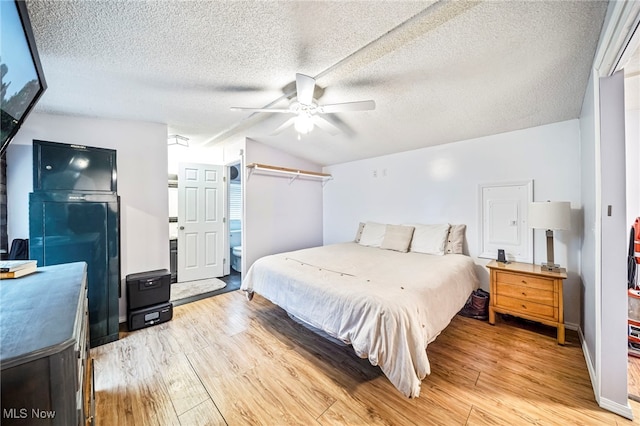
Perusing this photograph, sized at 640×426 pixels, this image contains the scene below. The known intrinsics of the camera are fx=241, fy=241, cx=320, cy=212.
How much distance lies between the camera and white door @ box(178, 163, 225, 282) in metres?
4.13

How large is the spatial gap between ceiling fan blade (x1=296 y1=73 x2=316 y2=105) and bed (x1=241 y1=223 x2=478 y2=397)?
1.56 m

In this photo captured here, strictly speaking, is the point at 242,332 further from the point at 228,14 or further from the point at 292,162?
the point at 292,162

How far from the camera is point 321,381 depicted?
6.04 feet

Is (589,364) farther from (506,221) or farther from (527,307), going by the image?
(506,221)

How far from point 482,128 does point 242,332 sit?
3596mm

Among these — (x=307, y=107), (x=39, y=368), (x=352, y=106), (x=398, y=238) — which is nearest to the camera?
(x=39, y=368)

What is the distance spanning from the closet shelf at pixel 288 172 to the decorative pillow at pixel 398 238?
179 cm

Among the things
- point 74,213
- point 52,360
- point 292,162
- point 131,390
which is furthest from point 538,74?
point 74,213

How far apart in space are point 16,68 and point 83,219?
1674mm

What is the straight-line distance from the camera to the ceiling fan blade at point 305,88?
179 centimetres

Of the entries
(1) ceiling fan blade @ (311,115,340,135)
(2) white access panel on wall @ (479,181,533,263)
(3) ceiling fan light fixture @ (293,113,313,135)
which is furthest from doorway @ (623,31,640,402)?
(3) ceiling fan light fixture @ (293,113,313,135)

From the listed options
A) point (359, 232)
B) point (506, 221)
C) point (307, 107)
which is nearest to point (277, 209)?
point (359, 232)

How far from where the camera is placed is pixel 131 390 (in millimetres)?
1754

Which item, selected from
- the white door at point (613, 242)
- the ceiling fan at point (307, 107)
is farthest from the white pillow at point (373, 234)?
the white door at point (613, 242)
